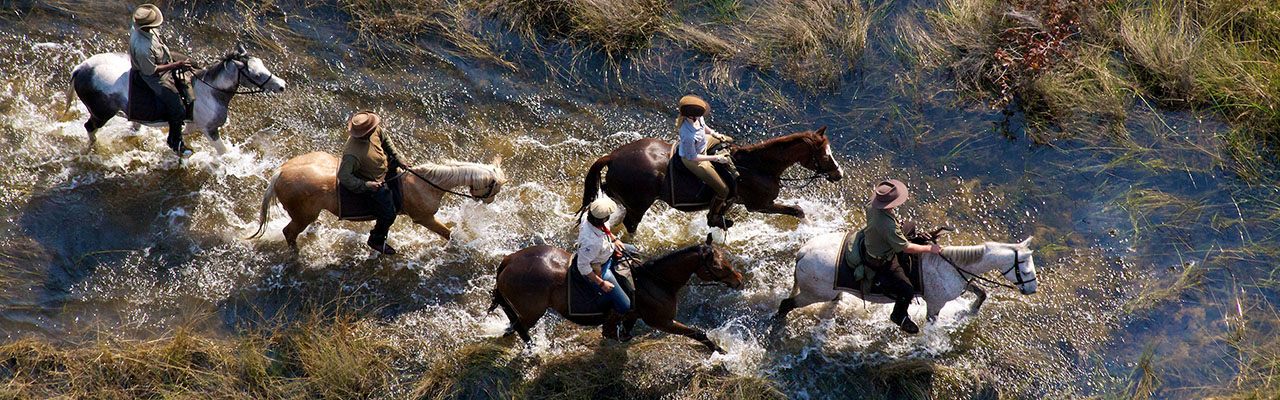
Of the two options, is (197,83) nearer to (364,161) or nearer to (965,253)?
(364,161)

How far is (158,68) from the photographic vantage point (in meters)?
7.26

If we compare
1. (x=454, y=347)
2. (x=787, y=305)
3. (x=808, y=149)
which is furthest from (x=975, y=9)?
(x=454, y=347)

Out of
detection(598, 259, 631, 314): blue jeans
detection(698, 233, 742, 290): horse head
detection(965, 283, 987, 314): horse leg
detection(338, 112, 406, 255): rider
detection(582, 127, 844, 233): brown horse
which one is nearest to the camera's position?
detection(698, 233, 742, 290): horse head

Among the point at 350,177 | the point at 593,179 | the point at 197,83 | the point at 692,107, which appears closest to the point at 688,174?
the point at 692,107

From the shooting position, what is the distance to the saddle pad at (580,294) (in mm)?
6047

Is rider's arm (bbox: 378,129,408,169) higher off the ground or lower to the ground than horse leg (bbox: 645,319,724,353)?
higher

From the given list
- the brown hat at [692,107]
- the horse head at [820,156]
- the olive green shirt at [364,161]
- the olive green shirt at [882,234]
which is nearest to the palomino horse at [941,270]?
the olive green shirt at [882,234]

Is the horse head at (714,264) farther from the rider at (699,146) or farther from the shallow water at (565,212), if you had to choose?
the shallow water at (565,212)

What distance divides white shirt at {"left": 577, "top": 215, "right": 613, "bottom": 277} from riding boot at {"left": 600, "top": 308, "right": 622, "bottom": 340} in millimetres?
655

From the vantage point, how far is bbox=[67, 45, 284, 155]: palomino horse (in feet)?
24.5

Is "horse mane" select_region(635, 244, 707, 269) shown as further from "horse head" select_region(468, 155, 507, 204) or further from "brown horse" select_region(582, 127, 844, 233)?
"horse head" select_region(468, 155, 507, 204)

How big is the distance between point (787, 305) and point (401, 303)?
3768 mm

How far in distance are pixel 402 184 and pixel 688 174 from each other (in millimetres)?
2646

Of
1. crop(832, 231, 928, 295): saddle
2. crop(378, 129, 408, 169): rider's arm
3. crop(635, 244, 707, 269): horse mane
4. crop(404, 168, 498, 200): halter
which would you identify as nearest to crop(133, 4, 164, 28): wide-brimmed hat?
crop(378, 129, 408, 169): rider's arm
